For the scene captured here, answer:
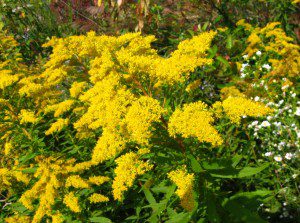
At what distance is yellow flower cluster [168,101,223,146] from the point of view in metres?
2.29

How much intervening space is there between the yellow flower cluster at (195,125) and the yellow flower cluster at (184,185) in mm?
321

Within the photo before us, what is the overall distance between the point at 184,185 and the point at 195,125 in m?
0.46

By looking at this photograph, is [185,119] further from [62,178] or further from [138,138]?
[62,178]

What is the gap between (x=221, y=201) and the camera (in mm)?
2613

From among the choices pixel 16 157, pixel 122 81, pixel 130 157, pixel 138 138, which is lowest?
pixel 16 157

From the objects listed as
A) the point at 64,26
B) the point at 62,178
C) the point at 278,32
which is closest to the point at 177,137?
the point at 62,178

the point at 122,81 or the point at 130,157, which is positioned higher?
the point at 122,81

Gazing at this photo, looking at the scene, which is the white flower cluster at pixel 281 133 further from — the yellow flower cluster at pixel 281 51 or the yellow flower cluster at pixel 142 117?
the yellow flower cluster at pixel 142 117

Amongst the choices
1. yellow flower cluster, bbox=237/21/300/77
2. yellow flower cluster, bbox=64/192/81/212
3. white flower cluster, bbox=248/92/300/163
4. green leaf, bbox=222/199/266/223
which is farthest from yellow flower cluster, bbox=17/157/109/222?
yellow flower cluster, bbox=237/21/300/77

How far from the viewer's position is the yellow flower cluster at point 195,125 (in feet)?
7.53

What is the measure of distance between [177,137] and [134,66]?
27.0 inches

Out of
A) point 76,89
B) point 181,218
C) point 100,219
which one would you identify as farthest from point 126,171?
point 76,89

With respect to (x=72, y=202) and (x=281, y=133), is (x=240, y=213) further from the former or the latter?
(x=281, y=133)

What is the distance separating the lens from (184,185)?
7.89ft
